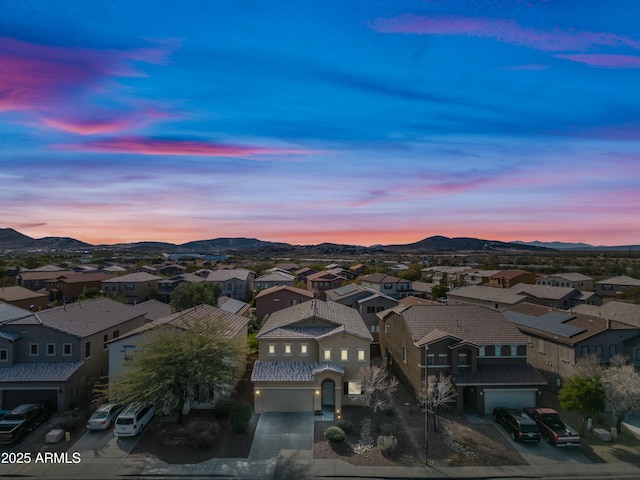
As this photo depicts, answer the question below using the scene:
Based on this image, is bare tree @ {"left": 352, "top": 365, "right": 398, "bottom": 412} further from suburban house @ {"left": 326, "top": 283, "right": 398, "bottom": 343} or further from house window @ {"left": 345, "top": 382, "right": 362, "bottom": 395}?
suburban house @ {"left": 326, "top": 283, "right": 398, "bottom": 343}

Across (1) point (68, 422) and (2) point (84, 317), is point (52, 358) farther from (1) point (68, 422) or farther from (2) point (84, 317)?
(1) point (68, 422)

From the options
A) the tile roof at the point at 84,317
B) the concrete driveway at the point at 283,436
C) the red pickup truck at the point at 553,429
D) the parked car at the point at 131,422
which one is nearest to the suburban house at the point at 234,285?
the tile roof at the point at 84,317

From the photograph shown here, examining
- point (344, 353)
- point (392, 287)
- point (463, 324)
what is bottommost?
point (344, 353)

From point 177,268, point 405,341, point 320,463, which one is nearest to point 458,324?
point 405,341

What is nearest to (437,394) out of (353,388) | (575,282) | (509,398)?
(509,398)

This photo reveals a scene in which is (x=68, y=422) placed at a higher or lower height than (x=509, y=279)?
lower

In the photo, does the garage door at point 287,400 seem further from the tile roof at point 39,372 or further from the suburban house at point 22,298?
the suburban house at point 22,298

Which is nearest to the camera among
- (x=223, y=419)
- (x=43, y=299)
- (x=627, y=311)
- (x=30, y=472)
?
(x=30, y=472)

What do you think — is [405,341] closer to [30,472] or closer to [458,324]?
[458,324]
